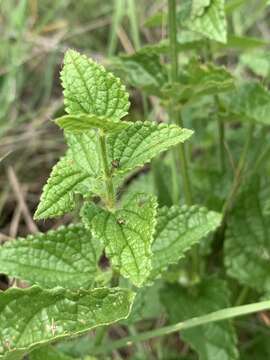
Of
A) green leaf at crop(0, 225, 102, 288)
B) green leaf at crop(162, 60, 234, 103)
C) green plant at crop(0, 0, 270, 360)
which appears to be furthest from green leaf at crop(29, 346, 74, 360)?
green leaf at crop(162, 60, 234, 103)

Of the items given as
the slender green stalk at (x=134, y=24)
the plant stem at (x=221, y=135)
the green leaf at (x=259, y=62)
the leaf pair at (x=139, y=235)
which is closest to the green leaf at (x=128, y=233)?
the leaf pair at (x=139, y=235)

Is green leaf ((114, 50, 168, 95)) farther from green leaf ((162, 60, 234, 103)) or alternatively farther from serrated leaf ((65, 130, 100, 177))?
serrated leaf ((65, 130, 100, 177))

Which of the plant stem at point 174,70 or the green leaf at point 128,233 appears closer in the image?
the green leaf at point 128,233

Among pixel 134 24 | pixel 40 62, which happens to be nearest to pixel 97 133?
pixel 134 24

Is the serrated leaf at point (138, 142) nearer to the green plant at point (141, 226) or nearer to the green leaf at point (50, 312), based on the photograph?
the green plant at point (141, 226)

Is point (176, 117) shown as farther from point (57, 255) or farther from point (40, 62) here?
point (40, 62)

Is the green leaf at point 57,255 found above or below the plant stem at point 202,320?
above
